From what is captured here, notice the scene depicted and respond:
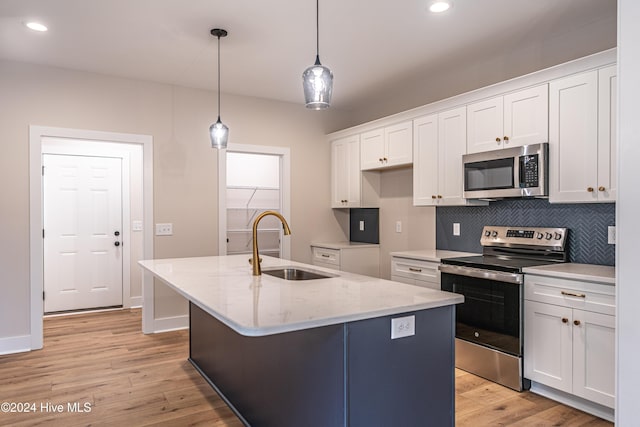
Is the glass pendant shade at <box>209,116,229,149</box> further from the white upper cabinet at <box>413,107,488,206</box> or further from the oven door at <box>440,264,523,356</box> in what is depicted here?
the oven door at <box>440,264,523,356</box>

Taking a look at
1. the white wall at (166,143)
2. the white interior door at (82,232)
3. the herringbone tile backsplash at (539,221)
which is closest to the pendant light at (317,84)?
the herringbone tile backsplash at (539,221)

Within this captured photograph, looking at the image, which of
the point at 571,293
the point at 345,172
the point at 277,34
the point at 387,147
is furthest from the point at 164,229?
the point at 571,293

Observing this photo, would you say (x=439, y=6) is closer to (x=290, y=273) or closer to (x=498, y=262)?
(x=498, y=262)

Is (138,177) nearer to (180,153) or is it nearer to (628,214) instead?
(180,153)

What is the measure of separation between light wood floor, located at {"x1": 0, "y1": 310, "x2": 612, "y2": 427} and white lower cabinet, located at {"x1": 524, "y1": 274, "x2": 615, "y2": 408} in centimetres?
19

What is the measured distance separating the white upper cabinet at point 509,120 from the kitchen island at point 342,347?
5.40 ft

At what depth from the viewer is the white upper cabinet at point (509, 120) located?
2.96 metres

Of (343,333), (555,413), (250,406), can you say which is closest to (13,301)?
(250,406)

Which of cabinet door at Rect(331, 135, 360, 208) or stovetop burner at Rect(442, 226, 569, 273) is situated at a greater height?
cabinet door at Rect(331, 135, 360, 208)

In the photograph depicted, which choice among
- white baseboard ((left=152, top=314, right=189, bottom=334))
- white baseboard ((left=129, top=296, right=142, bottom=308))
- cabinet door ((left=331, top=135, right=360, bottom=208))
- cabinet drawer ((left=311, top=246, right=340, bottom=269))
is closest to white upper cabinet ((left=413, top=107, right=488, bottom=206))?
cabinet door ((left=331, top=135, right=360, bottom=208))

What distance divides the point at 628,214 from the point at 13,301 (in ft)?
14.5

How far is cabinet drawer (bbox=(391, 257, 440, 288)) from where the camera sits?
11.7ft

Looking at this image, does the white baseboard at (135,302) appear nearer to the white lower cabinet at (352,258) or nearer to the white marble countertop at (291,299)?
the white lower cabinet at (352,258)

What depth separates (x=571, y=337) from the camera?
2607mm
